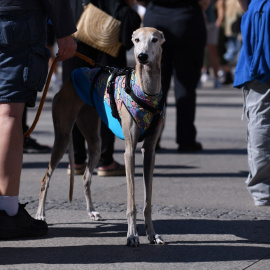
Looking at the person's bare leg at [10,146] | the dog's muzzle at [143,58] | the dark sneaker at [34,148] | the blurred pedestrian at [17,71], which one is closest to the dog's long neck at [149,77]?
the dog's muzzle at [143,58]

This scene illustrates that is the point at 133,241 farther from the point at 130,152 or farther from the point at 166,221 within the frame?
the point at 166,221

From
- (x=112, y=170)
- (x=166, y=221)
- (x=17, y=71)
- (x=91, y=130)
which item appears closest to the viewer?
(x=17, y=71)

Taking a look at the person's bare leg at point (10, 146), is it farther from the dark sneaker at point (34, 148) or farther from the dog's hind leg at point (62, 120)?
the dark sneaker at point (34, 148)

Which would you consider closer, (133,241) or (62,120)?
(133,241)

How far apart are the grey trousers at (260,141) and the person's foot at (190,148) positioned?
2.82 m

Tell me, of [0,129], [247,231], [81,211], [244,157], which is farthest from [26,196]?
[244,157]

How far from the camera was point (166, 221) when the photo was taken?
561cm

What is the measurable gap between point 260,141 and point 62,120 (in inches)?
64.6

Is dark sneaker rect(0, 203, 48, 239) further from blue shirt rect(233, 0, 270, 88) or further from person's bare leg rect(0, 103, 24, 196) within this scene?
blue shirt rect(233, 0, 270, 88)

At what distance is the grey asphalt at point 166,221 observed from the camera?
459 centimetres

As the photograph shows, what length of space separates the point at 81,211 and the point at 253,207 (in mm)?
1387

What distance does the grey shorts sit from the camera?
4.90m

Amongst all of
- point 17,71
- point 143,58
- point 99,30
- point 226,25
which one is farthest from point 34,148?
point 226,25

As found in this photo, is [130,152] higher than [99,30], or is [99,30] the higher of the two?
[99,30]
